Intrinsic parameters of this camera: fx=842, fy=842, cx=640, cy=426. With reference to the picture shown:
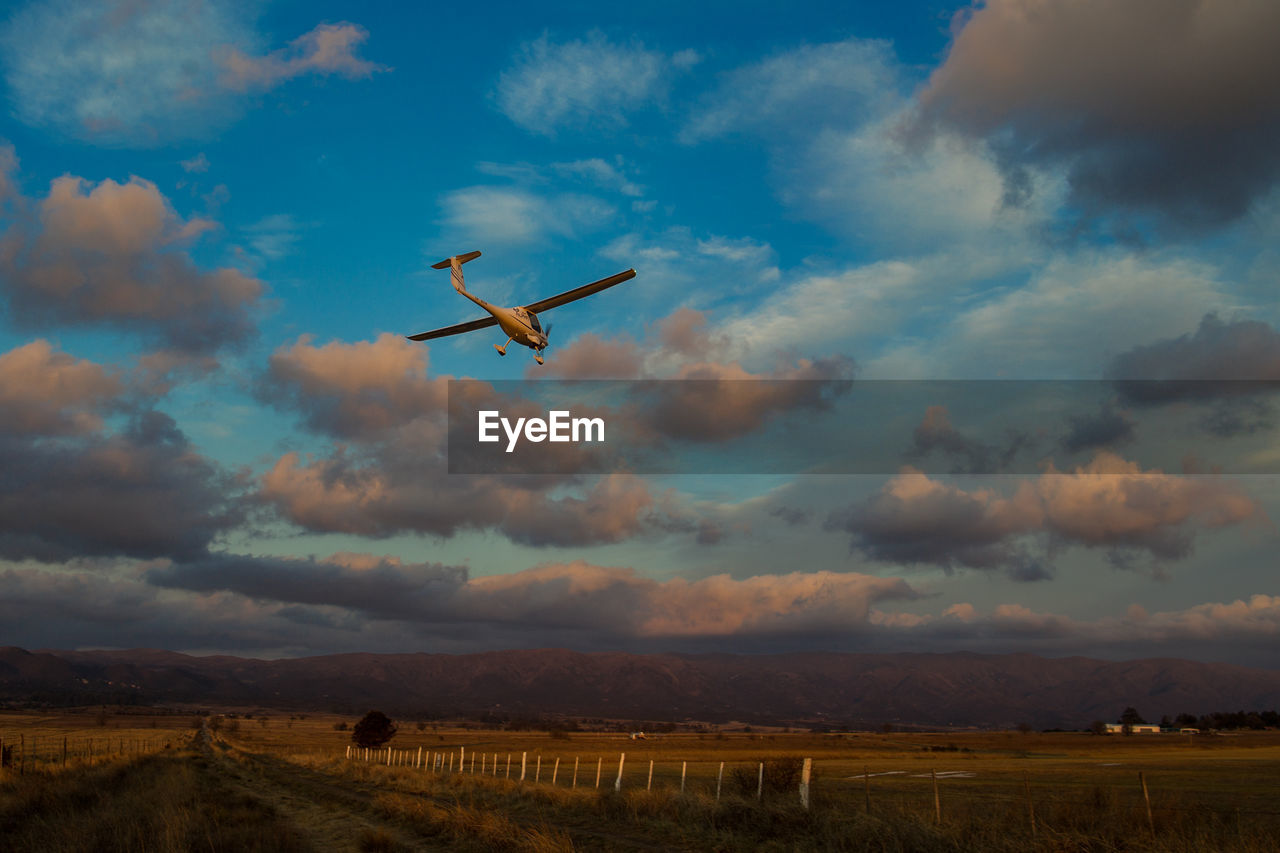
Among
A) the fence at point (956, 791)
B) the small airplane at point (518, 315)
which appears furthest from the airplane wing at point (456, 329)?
the fence at point (956, 791)

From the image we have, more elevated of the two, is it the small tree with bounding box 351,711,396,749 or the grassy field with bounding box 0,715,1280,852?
the grassy field with bounding box 0,715,1280,852

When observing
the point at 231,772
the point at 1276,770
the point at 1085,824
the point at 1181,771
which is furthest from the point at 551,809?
the point at 1276,770

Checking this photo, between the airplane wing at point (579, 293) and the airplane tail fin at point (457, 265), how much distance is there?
3.39m

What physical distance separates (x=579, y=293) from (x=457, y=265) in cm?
653

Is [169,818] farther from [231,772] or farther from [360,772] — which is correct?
[231,772]

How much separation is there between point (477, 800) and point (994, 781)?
35727mm

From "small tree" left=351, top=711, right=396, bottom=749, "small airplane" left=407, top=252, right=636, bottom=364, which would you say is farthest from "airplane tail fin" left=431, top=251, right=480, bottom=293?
"small tree" left=351, top=711, right=396, bottom=749

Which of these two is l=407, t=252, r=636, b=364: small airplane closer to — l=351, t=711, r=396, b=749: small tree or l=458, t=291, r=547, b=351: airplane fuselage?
l=458, t=291, r=547, b=351: airplane fuselage

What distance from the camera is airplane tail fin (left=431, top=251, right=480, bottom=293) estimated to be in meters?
36.0

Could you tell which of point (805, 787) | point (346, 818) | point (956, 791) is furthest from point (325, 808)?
point (956, 791)

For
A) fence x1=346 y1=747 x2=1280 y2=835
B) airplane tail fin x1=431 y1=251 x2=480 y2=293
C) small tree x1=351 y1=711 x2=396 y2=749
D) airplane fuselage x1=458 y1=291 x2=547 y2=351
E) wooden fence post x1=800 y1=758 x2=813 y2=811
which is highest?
airplane tail fin x1=431 y1=251 x2=480 y2=293

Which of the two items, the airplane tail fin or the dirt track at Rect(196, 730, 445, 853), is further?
the airplane tail fin

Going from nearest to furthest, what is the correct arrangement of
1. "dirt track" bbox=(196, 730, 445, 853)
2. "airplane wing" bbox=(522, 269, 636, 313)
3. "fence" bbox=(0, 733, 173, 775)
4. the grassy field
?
the grassy field
"dirt track" bbox=(196, 730, 445, 853)
"airplane wing" bbox=(522, 269, 636, 313)
"fence" bbox=(0, 733, 173, 775)

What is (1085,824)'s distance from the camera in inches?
621
